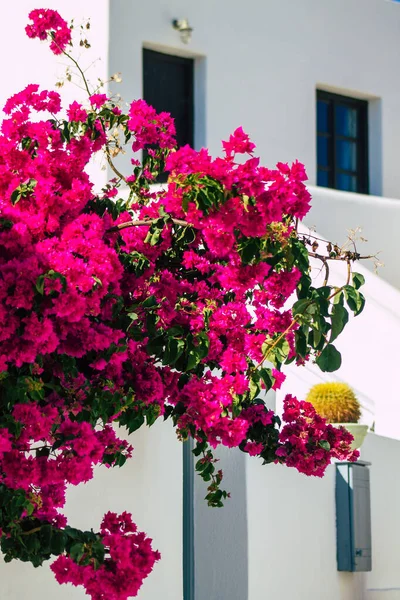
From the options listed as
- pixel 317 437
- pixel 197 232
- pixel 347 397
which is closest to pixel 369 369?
pixel 347 397

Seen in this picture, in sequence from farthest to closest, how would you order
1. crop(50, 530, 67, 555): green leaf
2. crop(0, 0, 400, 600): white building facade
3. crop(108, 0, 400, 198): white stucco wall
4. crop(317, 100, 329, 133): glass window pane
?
crop(317, 100, 329, 133): glass window pane → crop(108, 0, 400, 198): white stucco wall → crop(0, 0, 400, 600): white building facade → crop(50, 530, 67, 555): green leaf

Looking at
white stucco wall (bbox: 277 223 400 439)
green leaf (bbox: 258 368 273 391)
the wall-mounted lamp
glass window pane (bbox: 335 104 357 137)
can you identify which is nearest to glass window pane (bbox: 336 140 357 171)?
glass window pane (bbox: 335 104 357 137)

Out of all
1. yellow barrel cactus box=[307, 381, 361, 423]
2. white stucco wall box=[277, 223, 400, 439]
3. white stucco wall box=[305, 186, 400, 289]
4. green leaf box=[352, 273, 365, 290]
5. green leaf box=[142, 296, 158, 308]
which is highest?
white stucco wall box=[305, 186, 400, 289]

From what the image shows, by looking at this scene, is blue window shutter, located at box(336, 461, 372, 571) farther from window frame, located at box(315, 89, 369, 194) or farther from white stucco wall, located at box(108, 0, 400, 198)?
window frame, located at box(315, 89, 369, 194)

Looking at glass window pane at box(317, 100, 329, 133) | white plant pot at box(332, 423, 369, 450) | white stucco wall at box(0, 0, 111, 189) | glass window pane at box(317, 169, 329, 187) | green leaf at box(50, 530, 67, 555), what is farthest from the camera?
glass window pane at box(317, 100, 329, 133)

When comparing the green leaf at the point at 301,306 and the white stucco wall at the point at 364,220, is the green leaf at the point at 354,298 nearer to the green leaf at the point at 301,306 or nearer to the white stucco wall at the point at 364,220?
the green leaf at the point at 301,306

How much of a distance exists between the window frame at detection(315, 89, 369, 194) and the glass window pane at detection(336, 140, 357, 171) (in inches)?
1.5

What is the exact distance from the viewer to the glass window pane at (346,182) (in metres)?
14.8

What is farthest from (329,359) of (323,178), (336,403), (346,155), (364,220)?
(346,155)

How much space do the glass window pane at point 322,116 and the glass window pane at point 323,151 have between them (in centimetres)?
12

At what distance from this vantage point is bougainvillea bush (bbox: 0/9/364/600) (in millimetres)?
4629

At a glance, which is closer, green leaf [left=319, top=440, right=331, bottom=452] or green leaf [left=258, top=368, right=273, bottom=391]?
green leaf [left=258, top=368, right=273, bottom=391]

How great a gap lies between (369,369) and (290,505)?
307cm

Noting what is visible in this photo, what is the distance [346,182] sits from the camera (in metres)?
14.8
